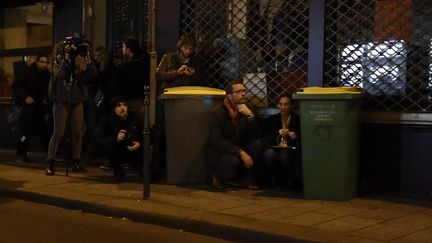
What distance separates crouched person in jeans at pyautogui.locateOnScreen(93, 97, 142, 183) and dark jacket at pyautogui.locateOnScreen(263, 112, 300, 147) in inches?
67.0

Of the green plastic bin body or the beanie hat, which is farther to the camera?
the beanie hat

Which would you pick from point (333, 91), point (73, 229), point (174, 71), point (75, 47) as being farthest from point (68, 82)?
point (333, 91)

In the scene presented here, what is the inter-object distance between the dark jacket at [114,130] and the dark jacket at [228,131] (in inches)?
41.5

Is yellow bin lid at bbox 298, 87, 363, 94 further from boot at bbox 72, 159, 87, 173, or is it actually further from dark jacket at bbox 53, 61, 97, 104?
boot at bbox 72, 159, 87, 173

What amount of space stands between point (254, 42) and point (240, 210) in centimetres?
308

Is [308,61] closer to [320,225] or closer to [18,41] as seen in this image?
[320,225]

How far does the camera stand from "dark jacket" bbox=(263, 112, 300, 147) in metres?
7.72

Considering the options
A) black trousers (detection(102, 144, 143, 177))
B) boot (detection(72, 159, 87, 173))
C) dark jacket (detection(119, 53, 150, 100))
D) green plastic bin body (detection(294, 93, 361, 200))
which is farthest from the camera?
boot (detection(72, 159, 87, 173))

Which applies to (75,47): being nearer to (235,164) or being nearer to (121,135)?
(121,135)

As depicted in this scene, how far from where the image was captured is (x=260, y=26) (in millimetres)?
8875

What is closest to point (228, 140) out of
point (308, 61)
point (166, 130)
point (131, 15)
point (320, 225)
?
point (166, 130)

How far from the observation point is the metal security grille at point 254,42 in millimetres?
8539

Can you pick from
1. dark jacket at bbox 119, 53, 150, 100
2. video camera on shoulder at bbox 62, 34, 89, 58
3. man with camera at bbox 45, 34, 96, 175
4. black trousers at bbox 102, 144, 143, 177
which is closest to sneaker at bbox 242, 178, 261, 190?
black trousers at bbox 102, 144, 143, 177

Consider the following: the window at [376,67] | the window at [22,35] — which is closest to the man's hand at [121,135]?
the window at [376,67]
